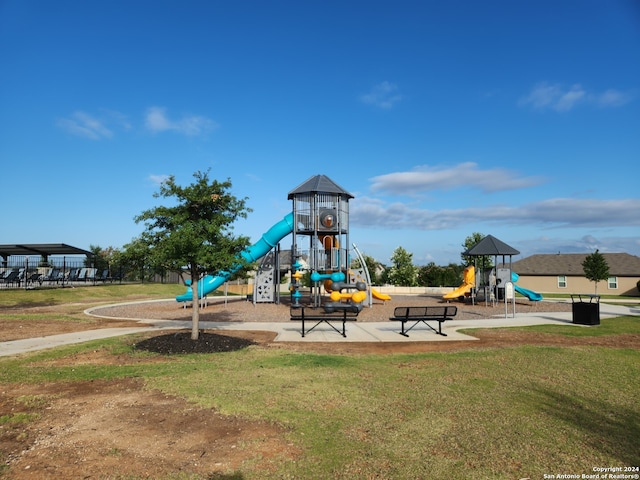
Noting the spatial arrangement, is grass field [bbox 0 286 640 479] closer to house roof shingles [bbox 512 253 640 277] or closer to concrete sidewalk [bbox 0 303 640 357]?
concrete sidewalk [bbox 0 303 640 357]

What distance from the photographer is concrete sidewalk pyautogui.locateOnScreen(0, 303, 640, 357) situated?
12.2 m

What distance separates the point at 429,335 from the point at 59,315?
53.2 feet

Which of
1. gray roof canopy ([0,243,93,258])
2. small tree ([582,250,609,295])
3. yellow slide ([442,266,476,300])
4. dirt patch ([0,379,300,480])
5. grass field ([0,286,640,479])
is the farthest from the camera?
small tree ([582,250,609,295])

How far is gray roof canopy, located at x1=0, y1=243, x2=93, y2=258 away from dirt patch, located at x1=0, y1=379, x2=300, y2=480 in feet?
112

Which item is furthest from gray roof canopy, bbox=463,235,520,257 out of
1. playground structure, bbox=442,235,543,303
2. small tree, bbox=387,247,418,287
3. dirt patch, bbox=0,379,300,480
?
dirt patch, bbox=0,379,300,480

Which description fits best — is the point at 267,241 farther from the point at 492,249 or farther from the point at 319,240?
the point at 492,249

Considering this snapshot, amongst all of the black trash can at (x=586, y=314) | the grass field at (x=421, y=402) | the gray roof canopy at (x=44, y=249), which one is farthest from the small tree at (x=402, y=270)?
the grass field at (x=421, y=402)

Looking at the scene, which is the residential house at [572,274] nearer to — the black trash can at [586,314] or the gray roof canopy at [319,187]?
the black trash can at [586,314]

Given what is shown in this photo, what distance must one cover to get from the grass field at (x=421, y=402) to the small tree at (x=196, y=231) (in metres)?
2.54

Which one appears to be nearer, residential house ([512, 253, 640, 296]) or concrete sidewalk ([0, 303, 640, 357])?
concrete sidewalk ([0, 303, 640, 357])

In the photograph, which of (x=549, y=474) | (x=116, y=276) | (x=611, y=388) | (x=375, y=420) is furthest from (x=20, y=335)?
(x=116, y=276)

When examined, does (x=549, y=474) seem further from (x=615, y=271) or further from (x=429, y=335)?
(x=615, y=271)

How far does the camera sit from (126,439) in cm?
520

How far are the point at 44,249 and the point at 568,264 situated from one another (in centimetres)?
5755
